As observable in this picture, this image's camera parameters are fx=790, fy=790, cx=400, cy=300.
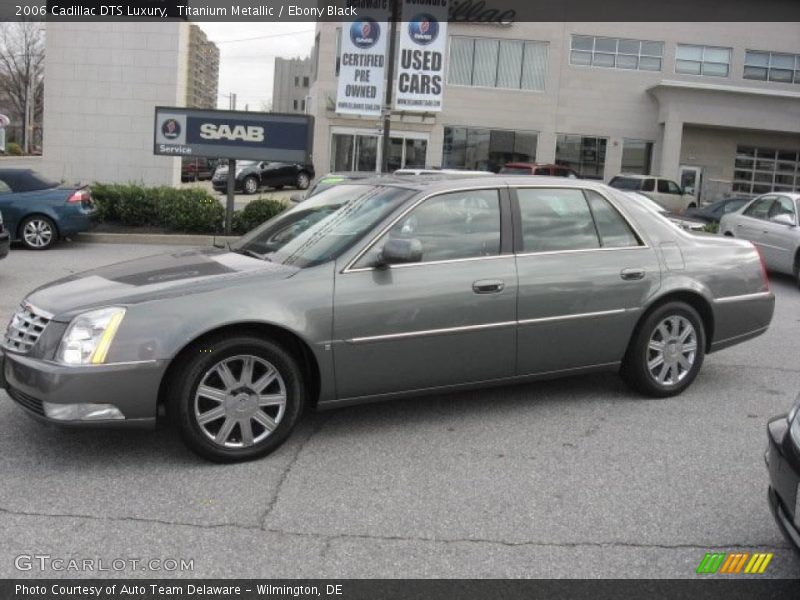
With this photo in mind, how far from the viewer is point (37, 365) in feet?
13.1

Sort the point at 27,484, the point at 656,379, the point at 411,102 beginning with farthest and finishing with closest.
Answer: the point at 411,102 → the point at 656,379 → the point at 27,484

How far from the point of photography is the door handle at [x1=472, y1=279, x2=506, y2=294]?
189 inches

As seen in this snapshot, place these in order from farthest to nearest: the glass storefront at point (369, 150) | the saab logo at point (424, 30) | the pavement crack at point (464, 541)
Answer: the glass storefront at point (369, 150) → the saab logo at point (424, 30) → the pavement crack at point (464, 541)

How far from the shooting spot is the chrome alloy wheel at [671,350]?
5.50 metres

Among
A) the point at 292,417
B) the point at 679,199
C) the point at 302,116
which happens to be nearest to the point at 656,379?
the point at 292,417

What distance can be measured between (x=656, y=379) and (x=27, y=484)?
4000 millimetres

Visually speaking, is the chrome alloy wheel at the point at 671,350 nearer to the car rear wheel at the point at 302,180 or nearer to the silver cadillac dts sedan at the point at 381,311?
the silver cadillac dts sedan at the point at 381,311

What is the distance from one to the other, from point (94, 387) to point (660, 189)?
27400 millimetres

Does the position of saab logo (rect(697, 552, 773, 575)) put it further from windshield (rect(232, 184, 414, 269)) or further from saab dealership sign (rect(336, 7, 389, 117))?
saab dealership sign (rect(336, 7, 389, 117))

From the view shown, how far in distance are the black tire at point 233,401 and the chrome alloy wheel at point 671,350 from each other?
2.57 metres

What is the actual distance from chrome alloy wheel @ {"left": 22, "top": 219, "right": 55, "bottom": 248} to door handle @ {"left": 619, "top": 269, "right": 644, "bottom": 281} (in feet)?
36.0

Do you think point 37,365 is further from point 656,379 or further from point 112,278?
point 656,379

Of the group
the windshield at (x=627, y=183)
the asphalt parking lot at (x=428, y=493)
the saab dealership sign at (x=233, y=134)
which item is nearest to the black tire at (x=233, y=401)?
the asphalt parking lot at (x=428, y=493)

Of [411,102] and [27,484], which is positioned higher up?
[411,102]
